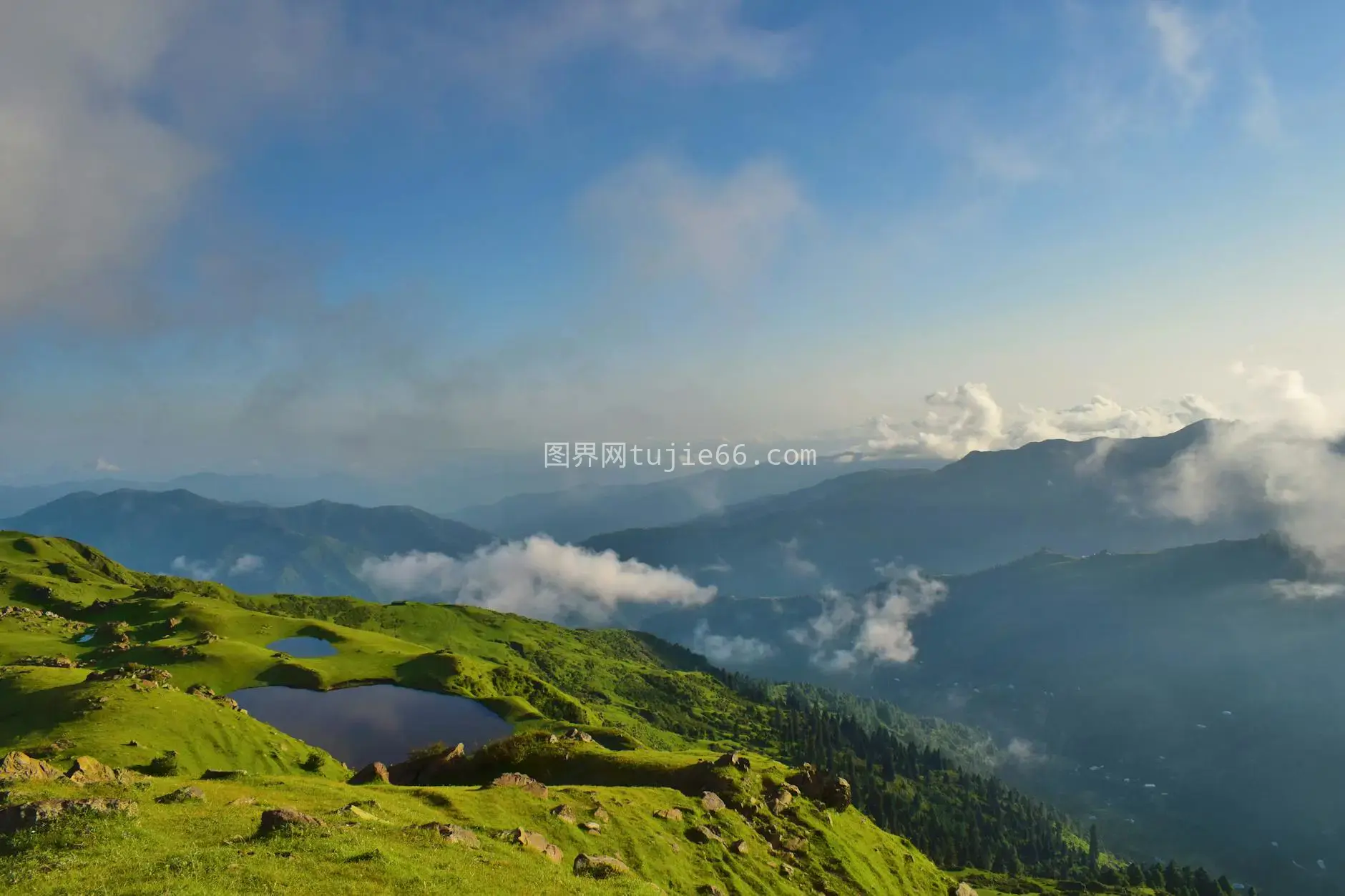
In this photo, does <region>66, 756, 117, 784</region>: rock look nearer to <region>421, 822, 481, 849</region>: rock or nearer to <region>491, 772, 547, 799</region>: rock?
<region>421, 822, 481, 849</region>: rock

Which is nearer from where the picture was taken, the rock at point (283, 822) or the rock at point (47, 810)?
the rock at point (47, 810)

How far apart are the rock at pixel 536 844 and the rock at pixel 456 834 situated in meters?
3.03

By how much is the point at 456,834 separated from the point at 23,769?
1155 inches

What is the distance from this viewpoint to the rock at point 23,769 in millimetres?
40906

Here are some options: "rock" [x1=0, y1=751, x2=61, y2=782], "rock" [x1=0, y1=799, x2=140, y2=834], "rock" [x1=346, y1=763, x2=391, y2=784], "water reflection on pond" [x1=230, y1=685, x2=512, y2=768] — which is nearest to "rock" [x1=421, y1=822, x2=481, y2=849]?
"rock" [x1=0, y1=799, x2=140, y2=834]

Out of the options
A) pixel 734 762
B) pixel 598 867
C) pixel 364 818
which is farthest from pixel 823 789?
pixel 364 818

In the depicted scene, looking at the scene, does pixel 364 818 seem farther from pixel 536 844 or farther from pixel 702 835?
pixel 702 835

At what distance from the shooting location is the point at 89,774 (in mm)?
44719

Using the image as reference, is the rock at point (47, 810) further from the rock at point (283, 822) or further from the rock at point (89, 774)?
the rock at point (89, 774)

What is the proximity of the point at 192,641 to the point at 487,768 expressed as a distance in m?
155

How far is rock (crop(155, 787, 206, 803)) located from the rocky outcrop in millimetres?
70878

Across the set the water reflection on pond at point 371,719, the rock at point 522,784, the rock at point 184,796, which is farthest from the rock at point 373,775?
the water reflection on pond at point 371,719

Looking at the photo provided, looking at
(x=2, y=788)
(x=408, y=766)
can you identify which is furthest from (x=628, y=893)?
(x=408, y=766)

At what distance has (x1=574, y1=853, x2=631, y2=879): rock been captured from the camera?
44.0 meters
